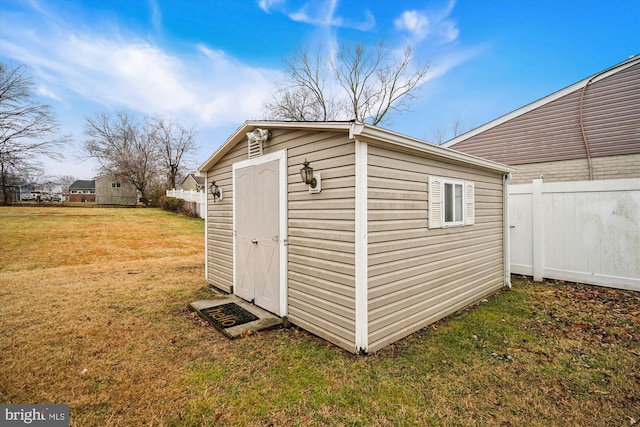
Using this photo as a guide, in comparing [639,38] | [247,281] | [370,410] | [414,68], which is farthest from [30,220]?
[639,38]

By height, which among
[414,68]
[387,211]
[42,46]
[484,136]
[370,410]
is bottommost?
[370,410]

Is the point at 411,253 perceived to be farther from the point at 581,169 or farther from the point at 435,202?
the point at 581,169

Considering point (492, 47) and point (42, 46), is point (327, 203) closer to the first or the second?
point (42, 46)

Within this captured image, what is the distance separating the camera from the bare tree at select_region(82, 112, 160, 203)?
3019 centimetres

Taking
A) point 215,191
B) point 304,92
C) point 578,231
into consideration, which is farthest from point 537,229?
point 304,92

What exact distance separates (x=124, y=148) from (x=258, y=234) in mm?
34094

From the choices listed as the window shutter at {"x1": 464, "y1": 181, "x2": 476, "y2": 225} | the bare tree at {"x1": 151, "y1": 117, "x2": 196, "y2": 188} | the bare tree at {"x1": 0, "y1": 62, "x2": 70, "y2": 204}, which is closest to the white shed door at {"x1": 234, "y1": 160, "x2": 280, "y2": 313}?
the window shutter at {"x1": 464, "y1": 181, "x2": 476, "y2": 225}

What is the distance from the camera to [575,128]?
7.66 m

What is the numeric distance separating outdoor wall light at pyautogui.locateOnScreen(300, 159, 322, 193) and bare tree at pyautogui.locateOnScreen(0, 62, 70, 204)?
24.9m

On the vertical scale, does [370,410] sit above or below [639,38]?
below

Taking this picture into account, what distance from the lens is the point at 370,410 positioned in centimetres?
231

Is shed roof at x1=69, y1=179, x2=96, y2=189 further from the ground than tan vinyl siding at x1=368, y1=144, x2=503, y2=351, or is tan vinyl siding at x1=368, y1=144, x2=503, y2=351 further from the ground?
shed roof at x1=69, y1=179, x2=96, y2=189

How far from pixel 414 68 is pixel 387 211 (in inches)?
668

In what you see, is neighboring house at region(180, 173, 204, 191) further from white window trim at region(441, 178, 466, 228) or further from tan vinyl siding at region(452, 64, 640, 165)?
white window trim at region(441, 178, 466, 228)
